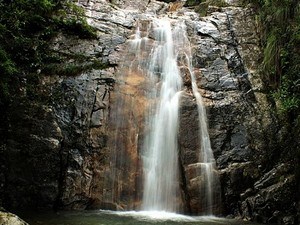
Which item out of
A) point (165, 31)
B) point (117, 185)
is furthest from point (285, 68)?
point (117, 185)

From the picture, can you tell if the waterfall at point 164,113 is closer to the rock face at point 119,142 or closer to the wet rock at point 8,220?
the rock face at point 119,142

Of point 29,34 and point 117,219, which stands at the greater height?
point 29,34

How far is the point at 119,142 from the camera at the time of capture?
968 centimetres

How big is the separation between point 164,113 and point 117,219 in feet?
11.5

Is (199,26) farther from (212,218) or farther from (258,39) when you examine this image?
(212,218)

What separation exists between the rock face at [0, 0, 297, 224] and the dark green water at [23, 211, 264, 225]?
0.62 m

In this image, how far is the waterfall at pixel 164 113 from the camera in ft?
29.6

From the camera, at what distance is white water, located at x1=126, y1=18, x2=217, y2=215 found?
9016 mm

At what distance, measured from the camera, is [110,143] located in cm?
966

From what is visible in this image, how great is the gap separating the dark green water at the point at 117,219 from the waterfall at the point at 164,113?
0.62m

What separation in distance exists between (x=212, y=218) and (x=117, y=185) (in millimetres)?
2574

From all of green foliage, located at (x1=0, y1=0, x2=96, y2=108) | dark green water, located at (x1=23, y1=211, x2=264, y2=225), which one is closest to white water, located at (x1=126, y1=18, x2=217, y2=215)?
dark green water, located at (x1=23, y1=211, x2=264, y2=225)

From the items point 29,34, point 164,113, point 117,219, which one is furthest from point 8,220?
point 29,34

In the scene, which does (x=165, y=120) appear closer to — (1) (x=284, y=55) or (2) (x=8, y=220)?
(1) (x=284, y=55)
